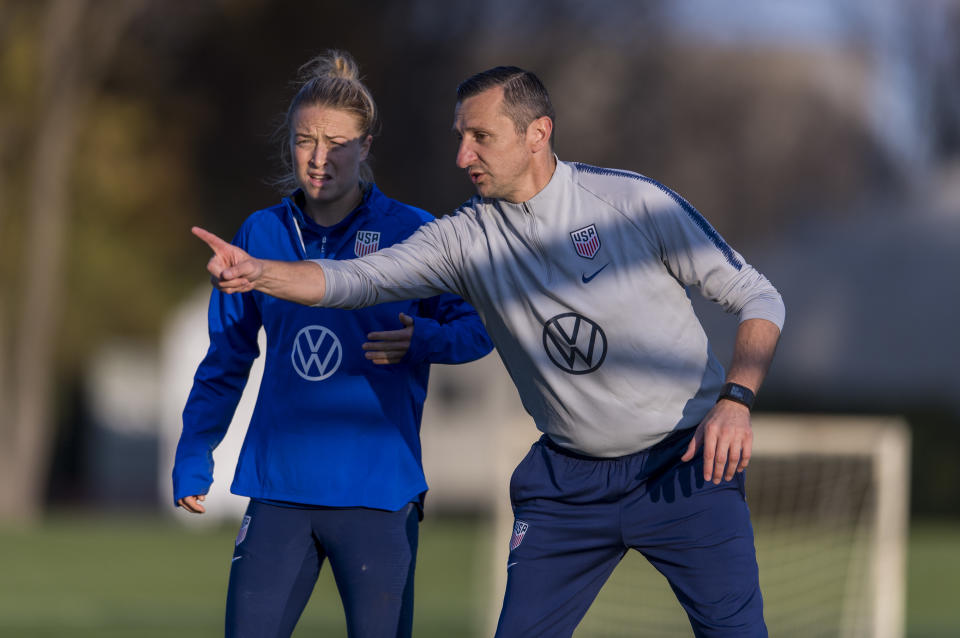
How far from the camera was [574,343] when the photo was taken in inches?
173

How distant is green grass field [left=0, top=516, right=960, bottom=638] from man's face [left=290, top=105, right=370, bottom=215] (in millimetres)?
7125

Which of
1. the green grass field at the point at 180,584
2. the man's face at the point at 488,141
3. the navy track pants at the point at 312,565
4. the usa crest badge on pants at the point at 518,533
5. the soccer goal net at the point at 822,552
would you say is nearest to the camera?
the man's face at the point at 488,141

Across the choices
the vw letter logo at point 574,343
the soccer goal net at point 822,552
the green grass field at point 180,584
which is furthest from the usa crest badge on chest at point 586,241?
the green grass field at point 180,584

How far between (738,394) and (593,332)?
483 mm

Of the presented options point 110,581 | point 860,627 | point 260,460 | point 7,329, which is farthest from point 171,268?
point 260,460

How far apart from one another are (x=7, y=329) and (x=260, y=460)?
2152cm

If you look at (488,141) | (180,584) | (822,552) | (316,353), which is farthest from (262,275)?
(180,584)

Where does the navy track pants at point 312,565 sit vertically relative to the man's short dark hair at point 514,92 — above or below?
below

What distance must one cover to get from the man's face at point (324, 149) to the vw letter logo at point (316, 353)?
432 millimetres

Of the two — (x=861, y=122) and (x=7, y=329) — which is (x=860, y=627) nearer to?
(x=7, y=329)

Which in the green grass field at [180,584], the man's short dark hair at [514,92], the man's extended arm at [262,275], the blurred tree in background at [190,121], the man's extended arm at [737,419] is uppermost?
the blurred tree in background at [190,121]

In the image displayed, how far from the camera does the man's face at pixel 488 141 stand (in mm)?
4324

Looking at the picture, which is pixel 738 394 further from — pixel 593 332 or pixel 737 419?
pixel 593 332

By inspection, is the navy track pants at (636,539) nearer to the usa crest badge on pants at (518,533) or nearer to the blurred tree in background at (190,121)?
the usa crest badge on pants at (518,533)
